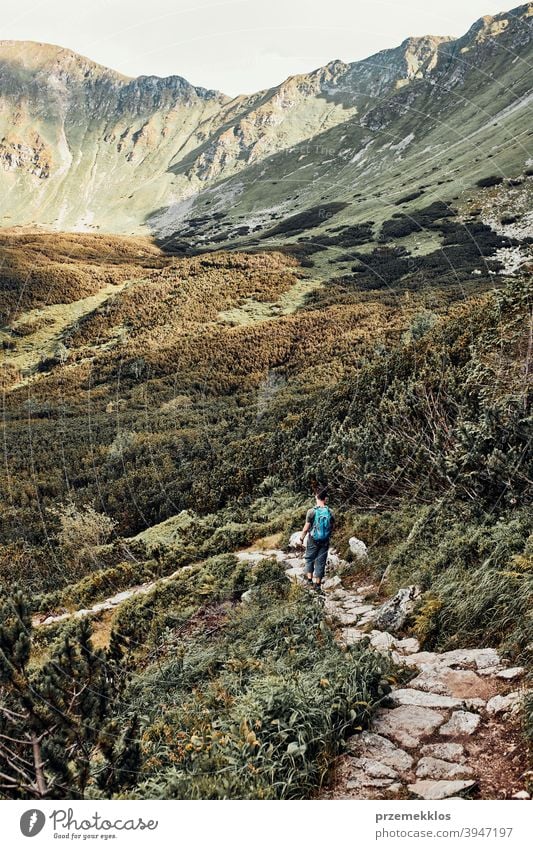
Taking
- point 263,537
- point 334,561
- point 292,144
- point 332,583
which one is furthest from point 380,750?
point 292,144

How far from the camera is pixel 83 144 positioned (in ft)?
646

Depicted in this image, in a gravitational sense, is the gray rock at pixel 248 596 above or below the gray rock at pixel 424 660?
below

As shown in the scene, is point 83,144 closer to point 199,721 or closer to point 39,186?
point 39,186

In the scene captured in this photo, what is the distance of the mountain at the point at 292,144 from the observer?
87812 millimetres

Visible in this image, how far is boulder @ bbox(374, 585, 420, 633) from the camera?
5598 millimetres

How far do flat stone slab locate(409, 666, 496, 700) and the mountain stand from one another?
49459 mm

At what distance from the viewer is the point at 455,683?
4.23m

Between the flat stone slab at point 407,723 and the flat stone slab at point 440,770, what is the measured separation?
0.20 m

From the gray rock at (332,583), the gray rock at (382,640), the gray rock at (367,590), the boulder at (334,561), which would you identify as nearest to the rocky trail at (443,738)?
the gray rock at (382,640)

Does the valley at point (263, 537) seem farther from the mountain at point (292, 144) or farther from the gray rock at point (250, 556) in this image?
the mountain at point (292, 144)

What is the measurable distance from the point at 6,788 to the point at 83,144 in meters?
231

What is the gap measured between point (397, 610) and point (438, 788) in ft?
8.31

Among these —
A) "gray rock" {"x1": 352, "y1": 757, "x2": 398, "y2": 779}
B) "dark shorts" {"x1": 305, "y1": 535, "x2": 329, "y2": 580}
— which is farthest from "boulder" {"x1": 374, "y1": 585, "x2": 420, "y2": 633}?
"gray rock" {"x1": 352, "y1": 757, "x2": 398, "y2": 779}

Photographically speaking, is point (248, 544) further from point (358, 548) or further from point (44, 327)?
point (44, 327)
